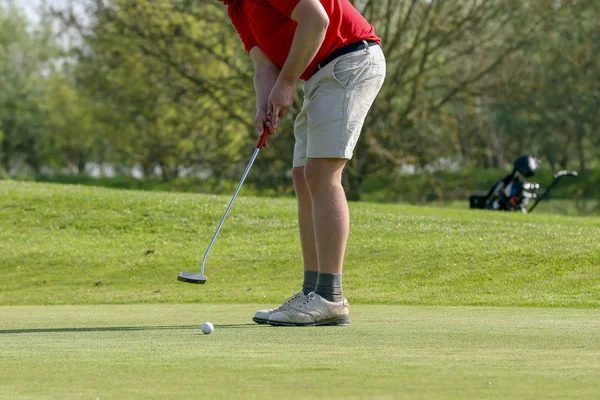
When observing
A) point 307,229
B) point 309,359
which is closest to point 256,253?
point 307,229

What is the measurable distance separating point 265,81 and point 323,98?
493 mm

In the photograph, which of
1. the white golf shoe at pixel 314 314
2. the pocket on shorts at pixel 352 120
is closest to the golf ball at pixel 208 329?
the white golf shoe at pixel 314 314

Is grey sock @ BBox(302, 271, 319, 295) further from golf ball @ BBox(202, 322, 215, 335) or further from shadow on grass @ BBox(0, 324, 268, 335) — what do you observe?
Result: golf ball @ BBox(202, 322, 215, 335)

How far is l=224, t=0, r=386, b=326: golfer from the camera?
5.32 meters

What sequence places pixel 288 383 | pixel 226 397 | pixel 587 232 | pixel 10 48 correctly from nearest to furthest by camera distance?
1. pixel 226 397
2. pixel 288 383
3. pixel 587 232
4. pixel 10 48

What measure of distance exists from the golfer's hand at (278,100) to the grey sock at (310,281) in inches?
33.9

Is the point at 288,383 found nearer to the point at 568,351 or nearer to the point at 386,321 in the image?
the point at 568,351

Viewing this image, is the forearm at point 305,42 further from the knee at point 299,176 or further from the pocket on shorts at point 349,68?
the knee at point 299,176

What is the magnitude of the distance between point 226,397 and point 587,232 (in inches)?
401

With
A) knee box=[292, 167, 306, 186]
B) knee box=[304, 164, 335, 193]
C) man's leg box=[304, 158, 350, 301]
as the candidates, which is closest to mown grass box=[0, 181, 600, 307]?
Result: knee box=[292, 167, 306, 186]

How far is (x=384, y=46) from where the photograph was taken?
25297 millimetres

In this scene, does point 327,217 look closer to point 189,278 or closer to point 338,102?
point 338,102

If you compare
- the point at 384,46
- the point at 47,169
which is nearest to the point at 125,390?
the point at 384,46

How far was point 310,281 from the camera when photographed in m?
5.79
